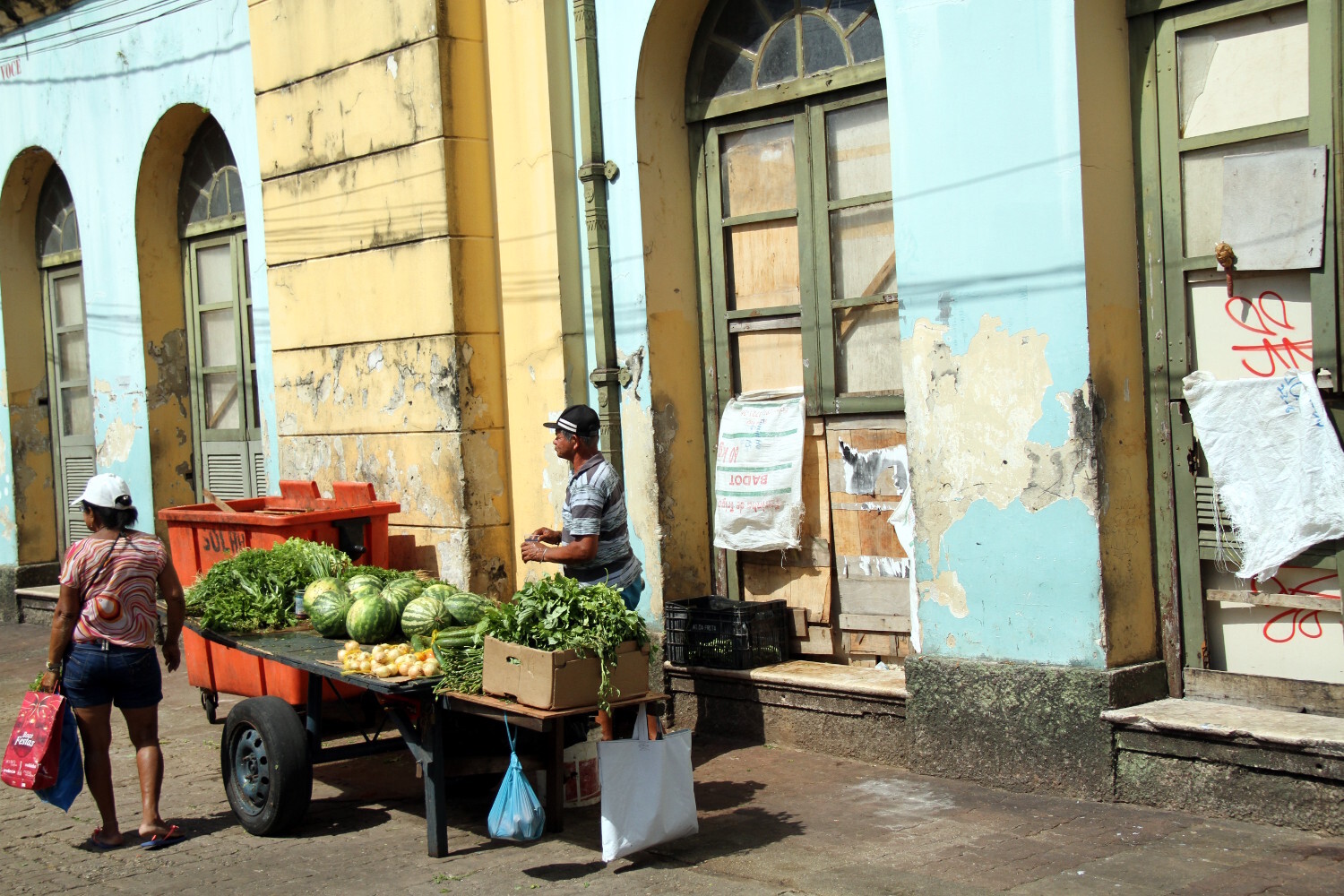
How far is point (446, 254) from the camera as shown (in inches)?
333

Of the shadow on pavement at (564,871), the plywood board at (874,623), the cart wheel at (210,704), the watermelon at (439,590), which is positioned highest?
the watermelon at (439,590)

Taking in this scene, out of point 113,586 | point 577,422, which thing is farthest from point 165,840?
point 577,422

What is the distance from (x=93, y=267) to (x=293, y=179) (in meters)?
3.78

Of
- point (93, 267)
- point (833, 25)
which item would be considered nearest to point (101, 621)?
point (833, 25)

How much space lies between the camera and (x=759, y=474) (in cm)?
758

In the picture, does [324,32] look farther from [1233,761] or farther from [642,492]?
[1233,761]

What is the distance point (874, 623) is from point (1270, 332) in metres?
2.61

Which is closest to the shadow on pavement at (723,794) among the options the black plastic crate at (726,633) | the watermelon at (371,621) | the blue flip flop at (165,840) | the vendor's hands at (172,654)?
the black plastic crate at (726,633)

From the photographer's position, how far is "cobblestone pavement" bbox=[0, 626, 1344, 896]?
5.02 m

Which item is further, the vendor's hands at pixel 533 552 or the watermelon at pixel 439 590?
the vendor's hands at pixel 533 552

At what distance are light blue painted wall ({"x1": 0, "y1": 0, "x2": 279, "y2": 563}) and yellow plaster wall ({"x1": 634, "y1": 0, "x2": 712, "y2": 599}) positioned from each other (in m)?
3.76

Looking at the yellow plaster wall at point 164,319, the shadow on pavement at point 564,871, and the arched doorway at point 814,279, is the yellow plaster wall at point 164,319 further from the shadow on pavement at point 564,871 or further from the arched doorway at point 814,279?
the shadow on pavement at point 564,871

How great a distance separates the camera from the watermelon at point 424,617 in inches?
239

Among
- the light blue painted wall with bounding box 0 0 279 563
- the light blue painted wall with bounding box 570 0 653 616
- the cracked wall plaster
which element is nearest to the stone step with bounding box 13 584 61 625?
the light blue painted wall with bounding box 0 0 279 563
